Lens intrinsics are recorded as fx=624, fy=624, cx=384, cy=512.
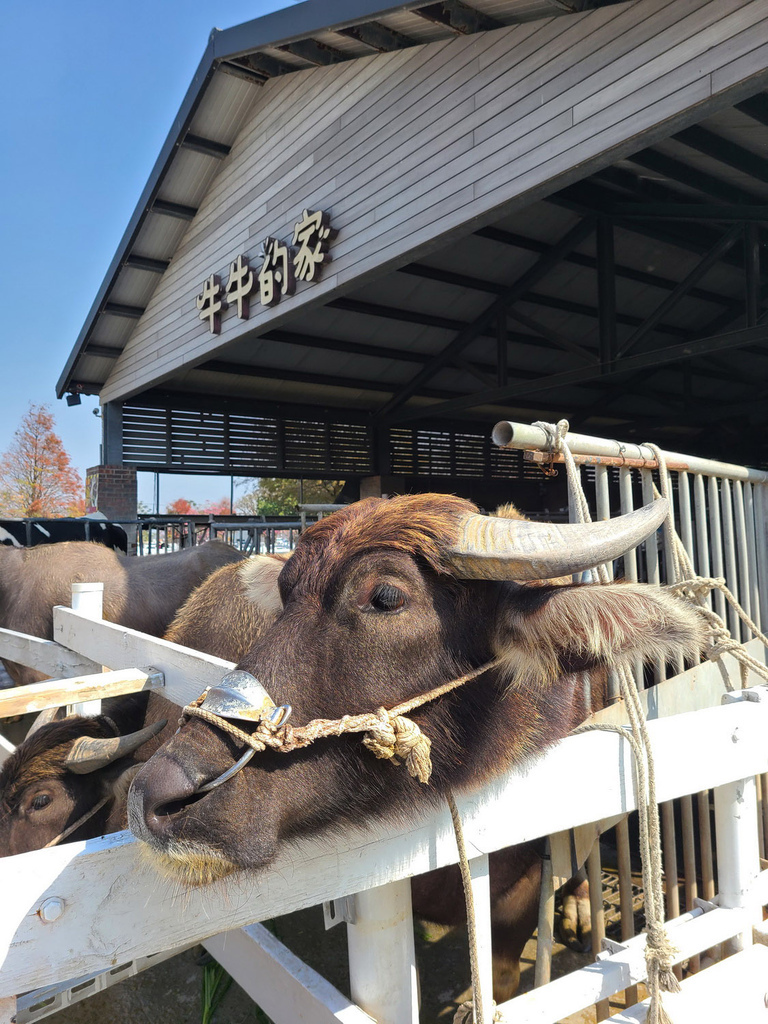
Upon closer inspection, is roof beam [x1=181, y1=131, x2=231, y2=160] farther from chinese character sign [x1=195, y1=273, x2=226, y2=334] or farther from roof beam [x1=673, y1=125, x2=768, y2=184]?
roof beam [x1=673, y1=125, x2=768, y2=184]

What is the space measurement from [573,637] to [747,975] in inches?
42.6

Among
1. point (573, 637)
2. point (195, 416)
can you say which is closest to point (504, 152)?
point (573, 637)

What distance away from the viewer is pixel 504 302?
344 inches

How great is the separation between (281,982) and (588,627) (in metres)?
1.21

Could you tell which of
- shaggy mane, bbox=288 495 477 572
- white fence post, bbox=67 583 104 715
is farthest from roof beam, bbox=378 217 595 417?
shaggy mane, bbox=288 495 477 572

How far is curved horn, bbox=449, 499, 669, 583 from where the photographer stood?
126 cm

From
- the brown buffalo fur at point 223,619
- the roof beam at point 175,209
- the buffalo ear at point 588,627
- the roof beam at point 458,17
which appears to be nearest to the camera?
the buffalo ear at point 588,627

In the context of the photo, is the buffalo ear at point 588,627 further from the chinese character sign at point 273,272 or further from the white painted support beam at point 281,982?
the chinese character sign at point 273,272

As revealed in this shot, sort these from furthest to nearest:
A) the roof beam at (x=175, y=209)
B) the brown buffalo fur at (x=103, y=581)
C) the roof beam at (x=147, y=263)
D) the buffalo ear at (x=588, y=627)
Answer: the roof beam at (x=147, y=263) → the roof beam at (x=175, y=209) → the brown buffalo fur at (x=103, y=581) → the buffalo ear at (x=588, y=627)

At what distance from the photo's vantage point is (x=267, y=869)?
3.92ft

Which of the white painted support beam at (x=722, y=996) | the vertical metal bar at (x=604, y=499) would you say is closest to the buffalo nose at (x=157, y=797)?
the white painted support beam at (x=722, y=996)

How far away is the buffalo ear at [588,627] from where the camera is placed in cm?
131

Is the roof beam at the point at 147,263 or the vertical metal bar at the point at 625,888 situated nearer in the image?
the vertical metal bar at the point at 625,888

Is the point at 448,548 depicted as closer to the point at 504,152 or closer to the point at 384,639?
the point at 384,639
